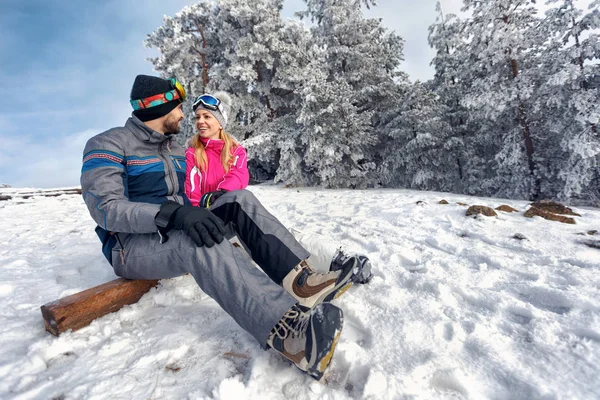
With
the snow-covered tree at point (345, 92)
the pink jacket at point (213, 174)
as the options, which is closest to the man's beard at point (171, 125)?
the pink jacket at point (213, 174)

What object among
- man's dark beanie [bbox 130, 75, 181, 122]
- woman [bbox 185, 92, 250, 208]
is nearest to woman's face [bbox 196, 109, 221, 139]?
woman [bbox 185, 92, 250, 208]

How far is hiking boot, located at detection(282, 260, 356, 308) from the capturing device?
6.74ft

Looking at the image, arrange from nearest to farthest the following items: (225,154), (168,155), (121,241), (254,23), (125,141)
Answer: (121,241) < (125,141) < (168,155) < (225,154) < (254,23)

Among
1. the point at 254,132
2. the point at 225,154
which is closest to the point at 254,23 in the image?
the point at 254,132

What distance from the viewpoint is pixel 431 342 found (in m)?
1.65

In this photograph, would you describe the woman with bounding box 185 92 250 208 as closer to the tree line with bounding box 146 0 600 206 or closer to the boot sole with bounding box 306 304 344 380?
the boot sole with bounding box 306 304 344 380

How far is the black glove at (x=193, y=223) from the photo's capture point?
174 cm

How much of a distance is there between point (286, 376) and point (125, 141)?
204 cm

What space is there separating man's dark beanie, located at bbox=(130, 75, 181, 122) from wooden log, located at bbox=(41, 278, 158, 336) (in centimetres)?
135

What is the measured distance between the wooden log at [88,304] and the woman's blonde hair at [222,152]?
1.34 meters

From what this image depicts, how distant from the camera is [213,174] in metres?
3.14

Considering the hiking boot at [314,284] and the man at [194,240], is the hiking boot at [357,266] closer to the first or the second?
the man at [194,240]

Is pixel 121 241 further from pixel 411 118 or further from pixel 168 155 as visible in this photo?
pixel 411 118

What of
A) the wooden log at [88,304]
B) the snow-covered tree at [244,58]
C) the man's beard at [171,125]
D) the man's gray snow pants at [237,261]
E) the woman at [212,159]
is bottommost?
the wooden log at [88,304]
